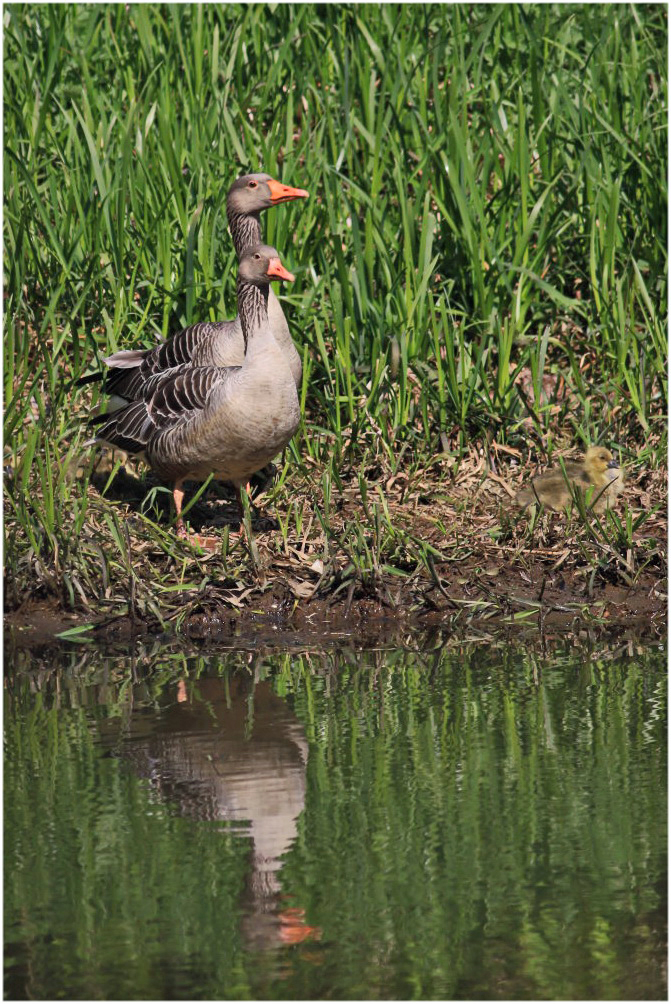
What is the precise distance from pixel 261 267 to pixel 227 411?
0.70 m

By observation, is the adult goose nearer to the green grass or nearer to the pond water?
the green grass

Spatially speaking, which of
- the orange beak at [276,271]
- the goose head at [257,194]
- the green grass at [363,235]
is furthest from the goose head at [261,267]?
the green grass at [363,235]

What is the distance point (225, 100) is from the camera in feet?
26.5

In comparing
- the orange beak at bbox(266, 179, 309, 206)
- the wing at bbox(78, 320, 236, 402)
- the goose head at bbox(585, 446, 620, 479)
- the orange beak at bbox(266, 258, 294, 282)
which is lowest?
the goose head at bbox(585, 446, 620, 479)

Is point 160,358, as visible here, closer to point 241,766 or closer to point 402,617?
point 402,617

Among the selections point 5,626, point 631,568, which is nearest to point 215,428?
point 5,626

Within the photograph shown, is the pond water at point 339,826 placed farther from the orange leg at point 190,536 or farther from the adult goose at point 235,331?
the adult goose at point 235,331

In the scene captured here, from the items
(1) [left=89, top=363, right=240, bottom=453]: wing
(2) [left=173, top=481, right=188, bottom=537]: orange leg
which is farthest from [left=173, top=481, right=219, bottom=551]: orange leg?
(1) [left=89, top=363, right=240, bottom=453]: wing

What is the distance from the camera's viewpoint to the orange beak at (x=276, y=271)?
6617mm

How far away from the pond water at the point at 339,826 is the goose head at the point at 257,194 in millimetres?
2295

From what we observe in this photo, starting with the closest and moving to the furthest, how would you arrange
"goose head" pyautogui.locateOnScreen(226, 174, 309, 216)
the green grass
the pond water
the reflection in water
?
the pond water < the reflection in water < "goose head" pyautogui.locateOnScreen(226, 174, 309, 216) < the green grass

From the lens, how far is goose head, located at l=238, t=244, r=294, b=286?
21.8 feet

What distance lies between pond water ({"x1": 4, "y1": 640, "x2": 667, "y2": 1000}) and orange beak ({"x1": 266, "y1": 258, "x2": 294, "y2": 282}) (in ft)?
5.89

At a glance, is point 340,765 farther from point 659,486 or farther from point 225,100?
point 225,100
